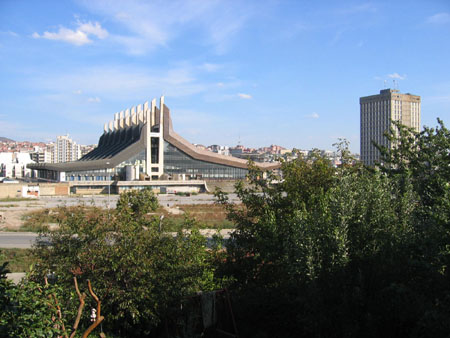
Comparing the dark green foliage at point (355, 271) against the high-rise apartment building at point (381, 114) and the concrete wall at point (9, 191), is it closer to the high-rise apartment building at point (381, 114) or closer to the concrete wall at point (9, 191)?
the concrete wall at point (9, 191)

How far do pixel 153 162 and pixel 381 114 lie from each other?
64.6 metres

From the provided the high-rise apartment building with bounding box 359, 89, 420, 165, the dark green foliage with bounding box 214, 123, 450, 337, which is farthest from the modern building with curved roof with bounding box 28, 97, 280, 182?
the dark green foliage with bounding box 214, 123, 450, 337

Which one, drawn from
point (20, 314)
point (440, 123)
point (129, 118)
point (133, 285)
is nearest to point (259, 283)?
point (133, 285)

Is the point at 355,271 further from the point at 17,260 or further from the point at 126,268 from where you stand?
the point at 17,260

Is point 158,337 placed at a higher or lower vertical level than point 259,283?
lower

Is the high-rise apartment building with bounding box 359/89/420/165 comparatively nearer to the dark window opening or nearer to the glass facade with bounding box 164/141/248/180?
the glass facade with bounding box 164/141/248/180

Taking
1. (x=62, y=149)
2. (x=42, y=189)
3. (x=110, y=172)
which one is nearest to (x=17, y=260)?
(x=42, y=189)

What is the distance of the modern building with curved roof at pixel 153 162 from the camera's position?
6009 cm

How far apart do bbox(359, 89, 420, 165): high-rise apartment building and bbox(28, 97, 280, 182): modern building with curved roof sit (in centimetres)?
4439

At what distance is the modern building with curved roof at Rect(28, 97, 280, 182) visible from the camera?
197 feet

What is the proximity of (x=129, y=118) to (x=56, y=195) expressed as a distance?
27642 millimetres

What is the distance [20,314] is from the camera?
5258 millimetres

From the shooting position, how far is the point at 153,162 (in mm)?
64625

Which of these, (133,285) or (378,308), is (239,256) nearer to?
(133,285)
